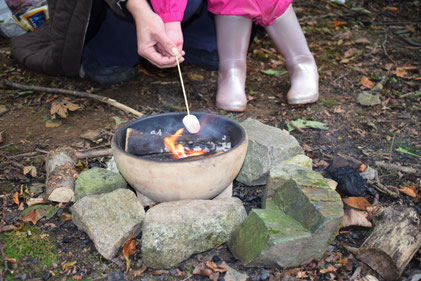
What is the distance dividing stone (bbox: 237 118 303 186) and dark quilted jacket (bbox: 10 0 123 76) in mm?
1231

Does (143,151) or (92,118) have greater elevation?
(143,151)

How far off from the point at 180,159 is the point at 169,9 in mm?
990

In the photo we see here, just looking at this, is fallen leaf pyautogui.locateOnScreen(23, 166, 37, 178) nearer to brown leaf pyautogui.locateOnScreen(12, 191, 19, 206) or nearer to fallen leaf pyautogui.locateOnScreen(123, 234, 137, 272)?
brown leaf pyautogui.locateOnScreen(12, 191, 19, 206)

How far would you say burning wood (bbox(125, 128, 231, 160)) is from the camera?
211 cm

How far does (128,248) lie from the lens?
6.44 ft

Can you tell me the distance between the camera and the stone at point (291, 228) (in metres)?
1.81

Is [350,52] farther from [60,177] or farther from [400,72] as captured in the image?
[60,177]

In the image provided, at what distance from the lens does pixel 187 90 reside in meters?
3.73

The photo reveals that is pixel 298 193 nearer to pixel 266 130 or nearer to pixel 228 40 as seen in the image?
pixel 266 130

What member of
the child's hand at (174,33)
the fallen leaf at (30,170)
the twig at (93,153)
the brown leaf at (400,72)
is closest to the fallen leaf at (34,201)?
the fallen leaf at (30,170)

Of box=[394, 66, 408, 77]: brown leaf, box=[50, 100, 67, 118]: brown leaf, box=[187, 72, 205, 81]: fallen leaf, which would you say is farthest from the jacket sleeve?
box=[394, 66, 408, 77]: brown leaf

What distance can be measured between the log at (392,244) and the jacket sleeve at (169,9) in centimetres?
160

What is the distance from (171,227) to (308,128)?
166 centimetres

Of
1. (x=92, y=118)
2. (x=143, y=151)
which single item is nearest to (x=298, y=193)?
(x=143, y=151)
